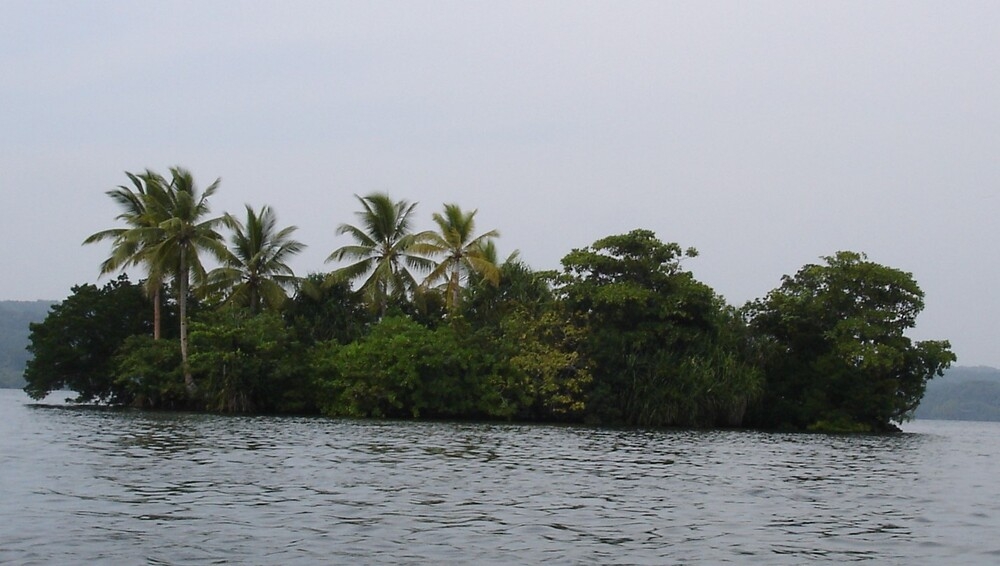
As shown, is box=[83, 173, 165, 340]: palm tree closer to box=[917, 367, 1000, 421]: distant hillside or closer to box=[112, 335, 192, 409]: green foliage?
box=[112, 335, 192, 409]: green foliage

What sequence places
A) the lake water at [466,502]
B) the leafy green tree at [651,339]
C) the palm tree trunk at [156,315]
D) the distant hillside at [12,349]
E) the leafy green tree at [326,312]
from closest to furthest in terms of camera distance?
the lake water at [466,502]
the leafy green tree at [651,339]
the palm tree trunk at [156,315]
the leafy green tree at [326,312]
the distant hillside at [12,349]

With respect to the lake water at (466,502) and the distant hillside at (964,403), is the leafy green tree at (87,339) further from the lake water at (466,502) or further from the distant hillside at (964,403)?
the distant hillside at (964,403)

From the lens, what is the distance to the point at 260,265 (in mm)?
55406

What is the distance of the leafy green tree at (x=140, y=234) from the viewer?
48938 millimetres

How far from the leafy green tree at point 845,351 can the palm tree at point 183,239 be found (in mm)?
27932

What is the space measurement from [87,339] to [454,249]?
19541 millimetres

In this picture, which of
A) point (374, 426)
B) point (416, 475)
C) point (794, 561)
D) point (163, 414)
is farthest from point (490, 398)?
point (794, 561)

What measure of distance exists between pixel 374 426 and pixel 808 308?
23517mm

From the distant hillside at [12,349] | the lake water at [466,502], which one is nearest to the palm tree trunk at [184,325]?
the lake water at [466,502]

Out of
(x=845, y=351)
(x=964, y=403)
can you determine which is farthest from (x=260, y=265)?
(x=964, y=403)

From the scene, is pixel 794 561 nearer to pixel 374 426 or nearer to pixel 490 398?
pixel 374 426

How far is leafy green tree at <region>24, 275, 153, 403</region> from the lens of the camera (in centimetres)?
5159

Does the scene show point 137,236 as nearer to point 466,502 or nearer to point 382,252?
point 382,252

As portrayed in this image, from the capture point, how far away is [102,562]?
35.5ft
